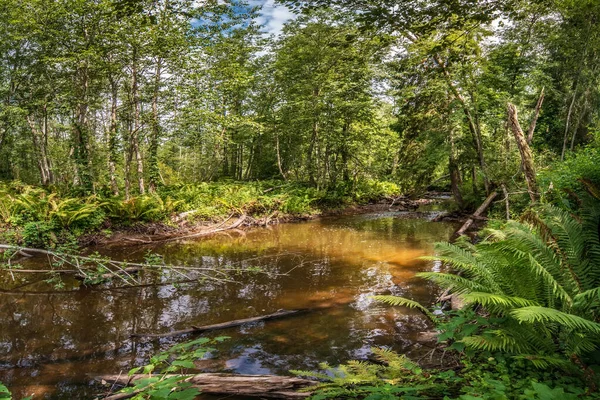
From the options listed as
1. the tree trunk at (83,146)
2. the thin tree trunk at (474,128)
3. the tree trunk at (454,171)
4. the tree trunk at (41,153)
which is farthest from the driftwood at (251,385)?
the tree trunk at (41,153)

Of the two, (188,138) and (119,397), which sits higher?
(188,138)

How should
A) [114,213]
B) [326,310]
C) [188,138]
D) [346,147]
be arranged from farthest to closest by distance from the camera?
[346,147] < [188,138] < [114,213] < [326,310]

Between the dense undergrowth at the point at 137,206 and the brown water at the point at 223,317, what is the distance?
1.29 m

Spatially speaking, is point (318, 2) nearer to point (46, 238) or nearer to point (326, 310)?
point (326, 310)

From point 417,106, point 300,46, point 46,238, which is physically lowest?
point 46,238

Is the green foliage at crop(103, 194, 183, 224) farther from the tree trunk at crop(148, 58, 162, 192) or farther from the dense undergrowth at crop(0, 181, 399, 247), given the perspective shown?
the tree trunk at crop(148, 58, 162, 192)

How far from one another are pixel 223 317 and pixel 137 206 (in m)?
7.21

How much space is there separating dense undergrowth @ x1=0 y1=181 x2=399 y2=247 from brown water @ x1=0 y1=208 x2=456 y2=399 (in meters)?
1.29

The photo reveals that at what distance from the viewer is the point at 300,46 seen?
1591 centimetres

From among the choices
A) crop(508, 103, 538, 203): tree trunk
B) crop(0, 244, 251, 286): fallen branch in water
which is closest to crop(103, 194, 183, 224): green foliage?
crop(0, 244, 251, 286): fallen branch in water

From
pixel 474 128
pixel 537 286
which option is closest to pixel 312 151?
pixel 474 128

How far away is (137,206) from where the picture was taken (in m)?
10.9

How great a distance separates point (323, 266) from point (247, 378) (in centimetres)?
493

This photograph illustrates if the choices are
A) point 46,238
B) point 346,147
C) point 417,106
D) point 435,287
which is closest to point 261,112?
point 346,147
